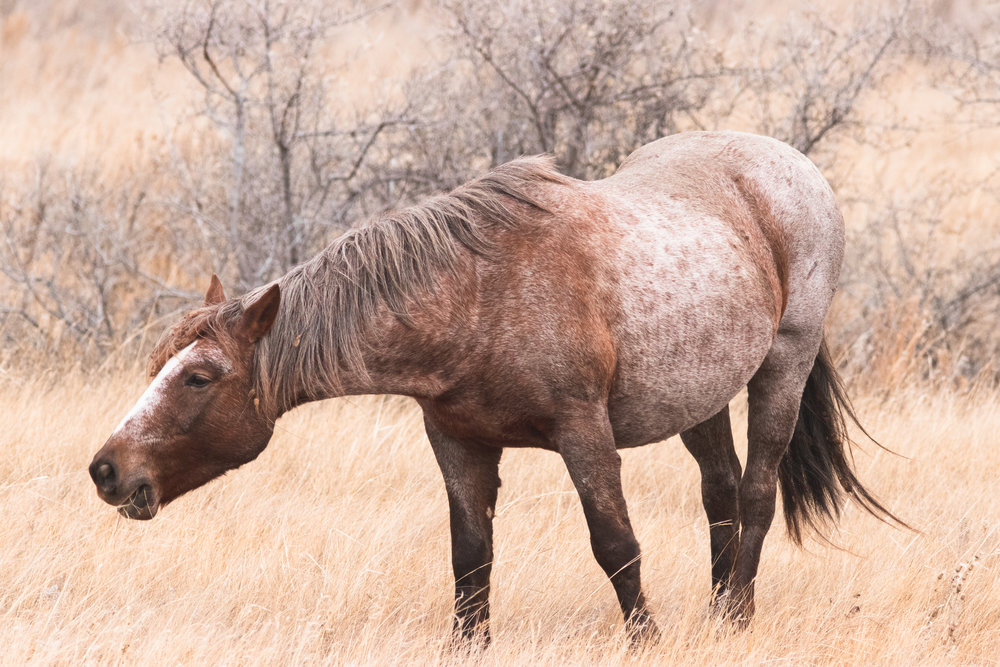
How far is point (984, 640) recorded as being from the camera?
3.83 m

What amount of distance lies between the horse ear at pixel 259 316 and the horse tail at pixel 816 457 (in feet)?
8.32

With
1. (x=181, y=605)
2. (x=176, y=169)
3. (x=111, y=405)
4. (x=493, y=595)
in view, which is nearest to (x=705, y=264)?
(x=493, y=595)

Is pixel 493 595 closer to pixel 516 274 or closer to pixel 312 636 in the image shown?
pixel 312 636

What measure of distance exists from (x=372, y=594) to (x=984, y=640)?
2226mm

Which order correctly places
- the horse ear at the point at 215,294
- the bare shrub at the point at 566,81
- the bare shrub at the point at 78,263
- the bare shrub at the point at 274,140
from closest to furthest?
the horse ear at the point at 215,294 → the bare shrub at the point at 274,140 → the bare shrub at the point at 566,81 → the bare shrub at the point at 78,263

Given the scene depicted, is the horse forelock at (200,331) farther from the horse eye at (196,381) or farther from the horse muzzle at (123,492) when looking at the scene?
the horse muzzle at (123,492)

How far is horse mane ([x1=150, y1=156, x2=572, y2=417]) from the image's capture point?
3293 millimetres

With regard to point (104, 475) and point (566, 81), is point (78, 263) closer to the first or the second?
point (566, 81)

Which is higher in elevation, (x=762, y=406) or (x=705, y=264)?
(x=705, y=264)

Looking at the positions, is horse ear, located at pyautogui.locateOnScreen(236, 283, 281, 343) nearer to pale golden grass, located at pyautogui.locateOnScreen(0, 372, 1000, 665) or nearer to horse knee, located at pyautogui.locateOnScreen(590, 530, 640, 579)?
pale golden grass, located at pyautogui.locateOnScreen(0, 372, 1000, 665)

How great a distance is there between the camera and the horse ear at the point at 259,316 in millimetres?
3225

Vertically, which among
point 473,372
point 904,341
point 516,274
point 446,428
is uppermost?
point 516,274

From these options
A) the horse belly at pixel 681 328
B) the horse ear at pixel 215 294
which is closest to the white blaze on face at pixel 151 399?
the horse ear at pixel 215 294

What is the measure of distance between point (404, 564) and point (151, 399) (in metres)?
1.55
